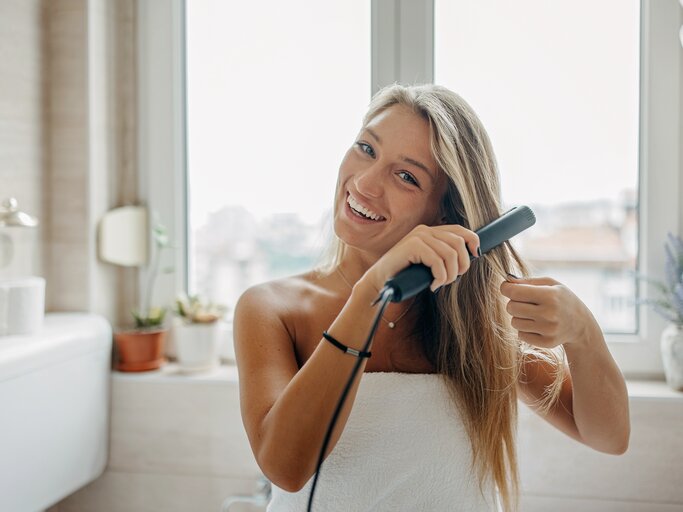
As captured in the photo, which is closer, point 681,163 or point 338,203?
point 338,203

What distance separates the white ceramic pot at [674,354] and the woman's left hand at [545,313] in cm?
50

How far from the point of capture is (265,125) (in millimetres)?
1495

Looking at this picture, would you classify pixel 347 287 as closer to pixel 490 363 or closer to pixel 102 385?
pixel 490 363

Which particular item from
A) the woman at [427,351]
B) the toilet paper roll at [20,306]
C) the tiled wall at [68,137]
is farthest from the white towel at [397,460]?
the tiled wall at [68,137]

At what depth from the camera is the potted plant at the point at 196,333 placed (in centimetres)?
139

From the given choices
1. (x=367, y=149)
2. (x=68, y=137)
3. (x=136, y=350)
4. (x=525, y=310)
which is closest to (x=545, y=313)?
(x=525, y=310)

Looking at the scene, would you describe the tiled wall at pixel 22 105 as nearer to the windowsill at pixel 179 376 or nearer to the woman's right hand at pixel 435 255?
the windowsill at pixel 179 376

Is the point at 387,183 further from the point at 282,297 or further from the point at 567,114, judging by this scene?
the point at 567,114

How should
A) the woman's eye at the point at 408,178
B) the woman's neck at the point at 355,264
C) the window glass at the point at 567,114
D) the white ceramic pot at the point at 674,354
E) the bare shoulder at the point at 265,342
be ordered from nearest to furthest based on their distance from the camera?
the bare shoulder at the point at 265,342 < the woman's eye at the point at 408,178 < the woman's neck at the point at 355,264 < the white ceramic pot at the point at 674,354 < the window glass at the point at 567,114

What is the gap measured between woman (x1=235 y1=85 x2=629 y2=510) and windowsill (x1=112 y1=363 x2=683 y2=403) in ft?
1.21

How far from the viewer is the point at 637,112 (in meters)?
1.34

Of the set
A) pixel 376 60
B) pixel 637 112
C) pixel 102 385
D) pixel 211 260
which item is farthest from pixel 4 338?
pixel 637 112

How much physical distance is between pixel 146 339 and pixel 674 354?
3.67 feet

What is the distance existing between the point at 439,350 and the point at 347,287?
0.18m
